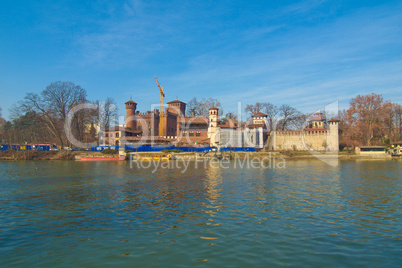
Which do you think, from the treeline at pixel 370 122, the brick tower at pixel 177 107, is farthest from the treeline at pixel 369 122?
the brick tower at pixel 177 107

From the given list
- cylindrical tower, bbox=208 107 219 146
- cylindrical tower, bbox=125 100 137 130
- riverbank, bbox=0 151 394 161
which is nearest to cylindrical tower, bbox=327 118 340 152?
riverbank, bbox=0 151 394 161

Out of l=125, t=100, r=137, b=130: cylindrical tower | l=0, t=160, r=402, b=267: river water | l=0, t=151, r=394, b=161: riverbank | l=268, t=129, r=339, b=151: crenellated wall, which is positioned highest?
l=125, t=100, r=137, b=130: cylindrical tower

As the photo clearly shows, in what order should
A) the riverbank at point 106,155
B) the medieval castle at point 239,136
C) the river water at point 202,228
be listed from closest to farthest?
the river water at point 202,228 → the riverbank at point 106,155 → the medieval castle at point 239,136

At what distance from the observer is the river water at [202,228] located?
6.97 metres

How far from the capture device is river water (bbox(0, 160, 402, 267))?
697 cm

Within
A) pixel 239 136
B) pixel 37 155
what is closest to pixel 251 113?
pixel 239 136

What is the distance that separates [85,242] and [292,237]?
6396 mm

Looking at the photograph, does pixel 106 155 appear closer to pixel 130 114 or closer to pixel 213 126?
pixel 213 126

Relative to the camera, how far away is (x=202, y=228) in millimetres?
9383

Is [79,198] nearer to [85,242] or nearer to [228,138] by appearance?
[85,242]

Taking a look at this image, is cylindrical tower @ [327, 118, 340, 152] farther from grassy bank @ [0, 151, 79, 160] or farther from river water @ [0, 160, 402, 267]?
grassy bank @ [0, 151, 79, 160]

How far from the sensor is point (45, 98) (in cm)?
5103

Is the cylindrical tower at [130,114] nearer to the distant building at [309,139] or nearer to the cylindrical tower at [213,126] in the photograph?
the cylindrical tower at [213,126]

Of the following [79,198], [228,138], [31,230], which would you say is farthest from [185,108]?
[31,230]
